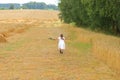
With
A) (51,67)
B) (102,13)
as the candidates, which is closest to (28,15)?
(102,13)

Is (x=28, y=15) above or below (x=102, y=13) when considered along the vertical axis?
below

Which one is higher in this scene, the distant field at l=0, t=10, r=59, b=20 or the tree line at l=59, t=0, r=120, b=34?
the tree line at l=59, t=0, r=120, b=34

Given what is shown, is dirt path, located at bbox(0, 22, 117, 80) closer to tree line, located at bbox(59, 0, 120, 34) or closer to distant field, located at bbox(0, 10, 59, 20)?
tree line, located at bbox(59, 0, 120, 34)

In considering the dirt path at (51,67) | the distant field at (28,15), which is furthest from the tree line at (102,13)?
the distant field at (28,15)

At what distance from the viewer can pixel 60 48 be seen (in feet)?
113

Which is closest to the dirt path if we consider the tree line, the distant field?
the tree line

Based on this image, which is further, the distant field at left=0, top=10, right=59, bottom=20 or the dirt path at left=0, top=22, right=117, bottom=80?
the distant field at left=0, top=10, right=59, bottom=20

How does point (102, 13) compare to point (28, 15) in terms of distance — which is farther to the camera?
point (28, 15)

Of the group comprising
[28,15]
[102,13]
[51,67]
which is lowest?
[28,15]

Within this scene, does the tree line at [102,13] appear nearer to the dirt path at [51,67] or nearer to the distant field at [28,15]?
the dirt path at [51,67]

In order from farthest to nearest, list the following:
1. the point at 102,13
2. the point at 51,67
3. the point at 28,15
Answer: the point at 28,15
the point at 102,13
the point at 51,67

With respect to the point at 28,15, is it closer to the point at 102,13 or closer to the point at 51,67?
the point at 102,13

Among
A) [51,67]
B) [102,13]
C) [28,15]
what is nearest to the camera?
[51,67]

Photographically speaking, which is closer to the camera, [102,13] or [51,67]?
[51,67]
